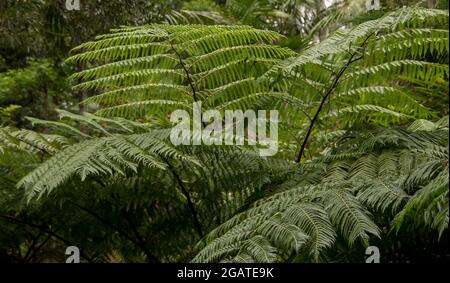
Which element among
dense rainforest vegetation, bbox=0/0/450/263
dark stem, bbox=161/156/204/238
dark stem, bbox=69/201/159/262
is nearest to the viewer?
dense rainforest vegetation, bbox=0/0/450/263

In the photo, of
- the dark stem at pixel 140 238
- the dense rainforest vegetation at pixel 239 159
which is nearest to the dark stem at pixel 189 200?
the dense rainforest vegetation at pixel 239 159

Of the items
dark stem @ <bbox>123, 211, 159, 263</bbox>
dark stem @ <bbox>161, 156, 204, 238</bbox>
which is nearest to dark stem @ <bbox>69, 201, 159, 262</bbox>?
dark stem @ <bbox>123, 211, 159, 263</bbox>

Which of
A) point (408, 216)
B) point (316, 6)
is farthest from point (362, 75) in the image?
point (316, 6)

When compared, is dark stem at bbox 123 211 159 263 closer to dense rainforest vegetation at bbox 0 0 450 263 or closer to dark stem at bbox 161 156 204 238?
dense rainforest vegetation at bbox 0 0 450 263

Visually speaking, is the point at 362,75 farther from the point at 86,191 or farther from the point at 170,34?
the point at 86,191

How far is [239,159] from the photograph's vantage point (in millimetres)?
2303

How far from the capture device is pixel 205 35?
2.54 m

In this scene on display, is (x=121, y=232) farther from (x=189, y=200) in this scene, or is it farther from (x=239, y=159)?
(x=239, y=159)

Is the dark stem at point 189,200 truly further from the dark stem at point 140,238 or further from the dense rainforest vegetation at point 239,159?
the dark stem at point 140,238

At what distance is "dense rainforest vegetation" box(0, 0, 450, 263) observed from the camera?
179cm

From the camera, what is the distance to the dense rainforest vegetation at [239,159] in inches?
70.6

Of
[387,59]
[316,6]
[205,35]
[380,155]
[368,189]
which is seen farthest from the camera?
[316,6]

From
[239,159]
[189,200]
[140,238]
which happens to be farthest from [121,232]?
[239,159]
